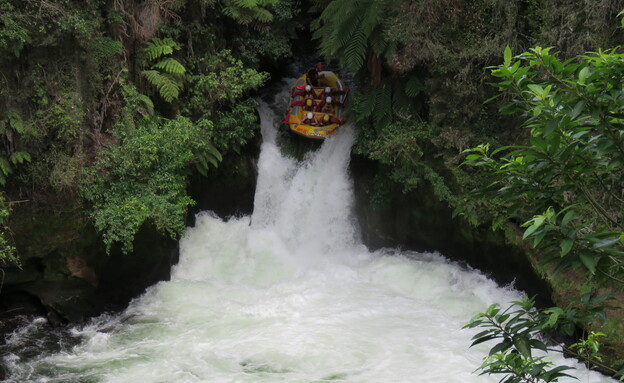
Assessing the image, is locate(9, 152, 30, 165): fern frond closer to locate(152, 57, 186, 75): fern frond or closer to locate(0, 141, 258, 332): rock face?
locate(0, 141, 258, 332): rock face

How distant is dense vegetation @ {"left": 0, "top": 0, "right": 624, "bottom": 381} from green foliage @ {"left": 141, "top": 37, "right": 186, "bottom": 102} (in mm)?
26

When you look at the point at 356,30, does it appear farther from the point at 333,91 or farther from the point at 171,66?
the point at 171,66

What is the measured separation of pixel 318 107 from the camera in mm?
11969

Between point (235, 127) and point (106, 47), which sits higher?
point (106, 47)

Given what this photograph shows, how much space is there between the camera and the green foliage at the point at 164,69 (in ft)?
30.9

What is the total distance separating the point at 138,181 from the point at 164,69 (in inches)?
88.0

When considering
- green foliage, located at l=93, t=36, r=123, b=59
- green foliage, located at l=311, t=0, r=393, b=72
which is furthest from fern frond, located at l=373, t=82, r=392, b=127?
green foliage, located at l=93, t=36, r=123, b=59

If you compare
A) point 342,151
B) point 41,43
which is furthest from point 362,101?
point 41,43

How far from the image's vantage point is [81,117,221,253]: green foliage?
8.12 metres

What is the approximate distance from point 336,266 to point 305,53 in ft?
20.8

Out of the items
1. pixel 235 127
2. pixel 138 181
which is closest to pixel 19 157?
pixel 138 181

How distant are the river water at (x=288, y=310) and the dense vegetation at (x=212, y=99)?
1.04 m

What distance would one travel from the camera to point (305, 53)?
47.4 ft

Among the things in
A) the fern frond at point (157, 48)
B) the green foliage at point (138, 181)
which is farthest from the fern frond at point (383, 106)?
the fern frond at point (157, 48)
